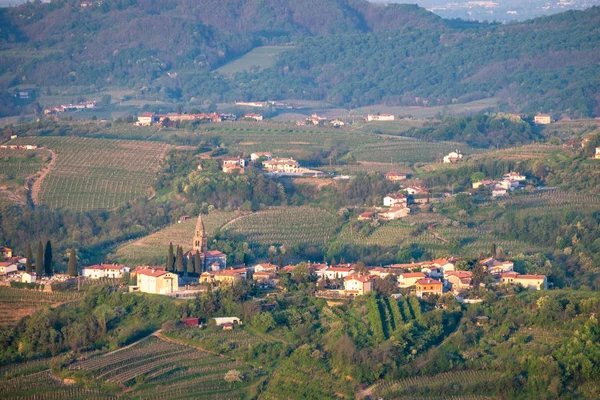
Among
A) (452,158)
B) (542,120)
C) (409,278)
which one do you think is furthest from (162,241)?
(542,120)

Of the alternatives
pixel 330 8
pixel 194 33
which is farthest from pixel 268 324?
pixel 330 8

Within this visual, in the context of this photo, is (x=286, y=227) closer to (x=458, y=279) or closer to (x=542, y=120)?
(x=458, y=279)

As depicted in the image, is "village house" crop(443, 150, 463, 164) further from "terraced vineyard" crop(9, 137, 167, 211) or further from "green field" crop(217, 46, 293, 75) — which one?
"green field" crop(217, 46, 293, 75)

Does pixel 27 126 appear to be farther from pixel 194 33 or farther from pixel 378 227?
pixel 194 33

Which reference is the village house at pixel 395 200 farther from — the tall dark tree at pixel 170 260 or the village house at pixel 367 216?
the tall dark tree at pixel 170 260

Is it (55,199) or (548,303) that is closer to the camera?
(548,303)

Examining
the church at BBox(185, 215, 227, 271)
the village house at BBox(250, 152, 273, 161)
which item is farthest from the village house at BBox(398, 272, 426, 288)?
the village house at BBox(250, 152, 273, 161)
